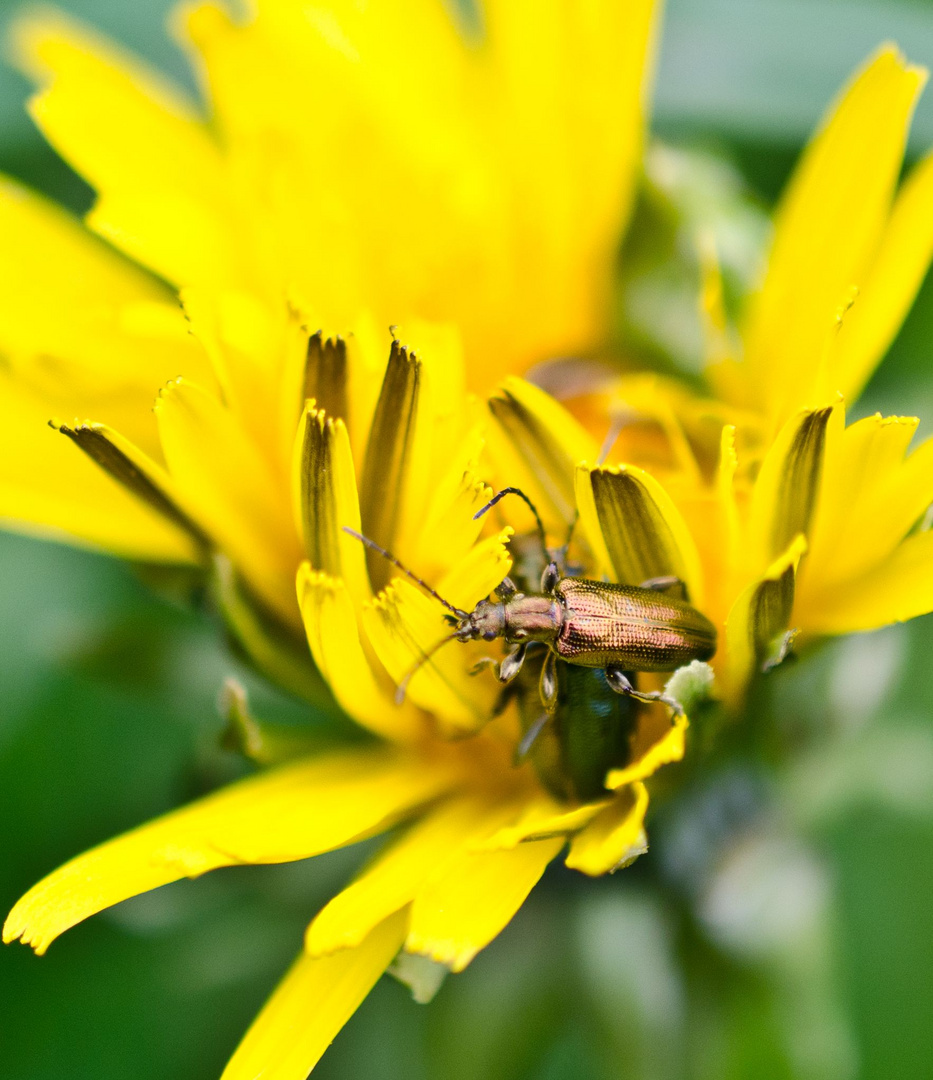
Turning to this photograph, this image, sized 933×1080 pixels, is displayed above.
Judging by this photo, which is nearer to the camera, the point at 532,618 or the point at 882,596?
the point at 882,596

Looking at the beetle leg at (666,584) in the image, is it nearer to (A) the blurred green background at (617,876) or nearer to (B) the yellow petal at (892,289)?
(A) the blurred green background at (617,876)

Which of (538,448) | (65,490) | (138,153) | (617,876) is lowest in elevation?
(617,876)

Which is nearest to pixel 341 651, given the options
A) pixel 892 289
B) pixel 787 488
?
pixel 787 488

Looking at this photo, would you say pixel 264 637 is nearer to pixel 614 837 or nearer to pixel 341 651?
pixel 341 651

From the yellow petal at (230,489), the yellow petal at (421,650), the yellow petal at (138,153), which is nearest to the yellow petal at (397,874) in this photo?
the yellow petal at (421,650)

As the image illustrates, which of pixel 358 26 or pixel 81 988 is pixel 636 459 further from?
pixel 81 988
